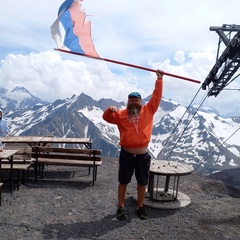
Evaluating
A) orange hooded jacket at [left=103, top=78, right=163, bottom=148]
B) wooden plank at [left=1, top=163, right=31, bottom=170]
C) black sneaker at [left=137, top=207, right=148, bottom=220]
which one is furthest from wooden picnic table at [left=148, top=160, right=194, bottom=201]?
wooden plank at [left=1, top=163, right=31, bottom=170]

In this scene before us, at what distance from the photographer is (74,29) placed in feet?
28.1

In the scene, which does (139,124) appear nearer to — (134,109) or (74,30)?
(134,109)

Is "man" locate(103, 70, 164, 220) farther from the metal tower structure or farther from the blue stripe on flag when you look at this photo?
the metal tower structure

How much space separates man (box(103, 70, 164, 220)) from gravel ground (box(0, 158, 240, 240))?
1.20m

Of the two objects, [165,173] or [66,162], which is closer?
[165,173]

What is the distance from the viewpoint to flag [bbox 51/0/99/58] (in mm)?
8305

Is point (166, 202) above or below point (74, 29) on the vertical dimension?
below

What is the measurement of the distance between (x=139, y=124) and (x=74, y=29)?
3181 mm

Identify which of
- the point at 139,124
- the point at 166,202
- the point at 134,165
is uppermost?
the point at 139,124

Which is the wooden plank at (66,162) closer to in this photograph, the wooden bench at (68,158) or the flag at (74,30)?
the wooden bench at (68,158)

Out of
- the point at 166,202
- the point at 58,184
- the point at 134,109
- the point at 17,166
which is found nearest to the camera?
the point at 134,109

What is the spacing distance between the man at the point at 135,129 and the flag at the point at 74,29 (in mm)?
1651

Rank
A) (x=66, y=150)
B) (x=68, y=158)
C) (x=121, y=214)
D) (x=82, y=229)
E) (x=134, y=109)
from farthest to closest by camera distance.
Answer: (x=66, y=150), (x=68, y=158), (x=121, y=214), (x=134, y=109), (x=82, y=229)

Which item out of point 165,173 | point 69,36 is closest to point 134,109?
point 165,173
